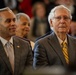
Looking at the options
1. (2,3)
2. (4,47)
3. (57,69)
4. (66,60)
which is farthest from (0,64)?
(2,3)

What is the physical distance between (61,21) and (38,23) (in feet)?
11.2

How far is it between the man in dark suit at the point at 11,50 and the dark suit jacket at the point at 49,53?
10 centimetres

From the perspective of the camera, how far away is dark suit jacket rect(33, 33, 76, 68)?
10.3ft

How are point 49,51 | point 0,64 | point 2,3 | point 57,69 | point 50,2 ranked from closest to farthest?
point 57,69, point 0,64, point 49,51, point 2,3, point 50,2

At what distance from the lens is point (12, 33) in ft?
10.4

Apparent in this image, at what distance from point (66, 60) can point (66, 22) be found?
1.43 feet

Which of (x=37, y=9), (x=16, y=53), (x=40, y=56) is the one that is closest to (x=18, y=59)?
(x=16, y=53)

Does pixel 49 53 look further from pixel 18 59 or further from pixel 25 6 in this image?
pixel 25 6

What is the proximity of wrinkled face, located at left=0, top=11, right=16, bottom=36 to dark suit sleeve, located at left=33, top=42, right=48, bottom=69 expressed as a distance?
31cm

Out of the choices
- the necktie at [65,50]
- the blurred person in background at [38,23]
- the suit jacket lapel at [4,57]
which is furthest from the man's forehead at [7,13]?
the blurred person in background at [38,23]

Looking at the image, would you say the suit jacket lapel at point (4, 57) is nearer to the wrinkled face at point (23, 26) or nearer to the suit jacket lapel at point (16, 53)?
the suit jacket lapel at point (16, 53)

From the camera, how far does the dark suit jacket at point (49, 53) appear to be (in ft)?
10.3

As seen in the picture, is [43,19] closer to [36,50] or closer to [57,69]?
[36,50]

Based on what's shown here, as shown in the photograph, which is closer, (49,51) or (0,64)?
(0,64)
